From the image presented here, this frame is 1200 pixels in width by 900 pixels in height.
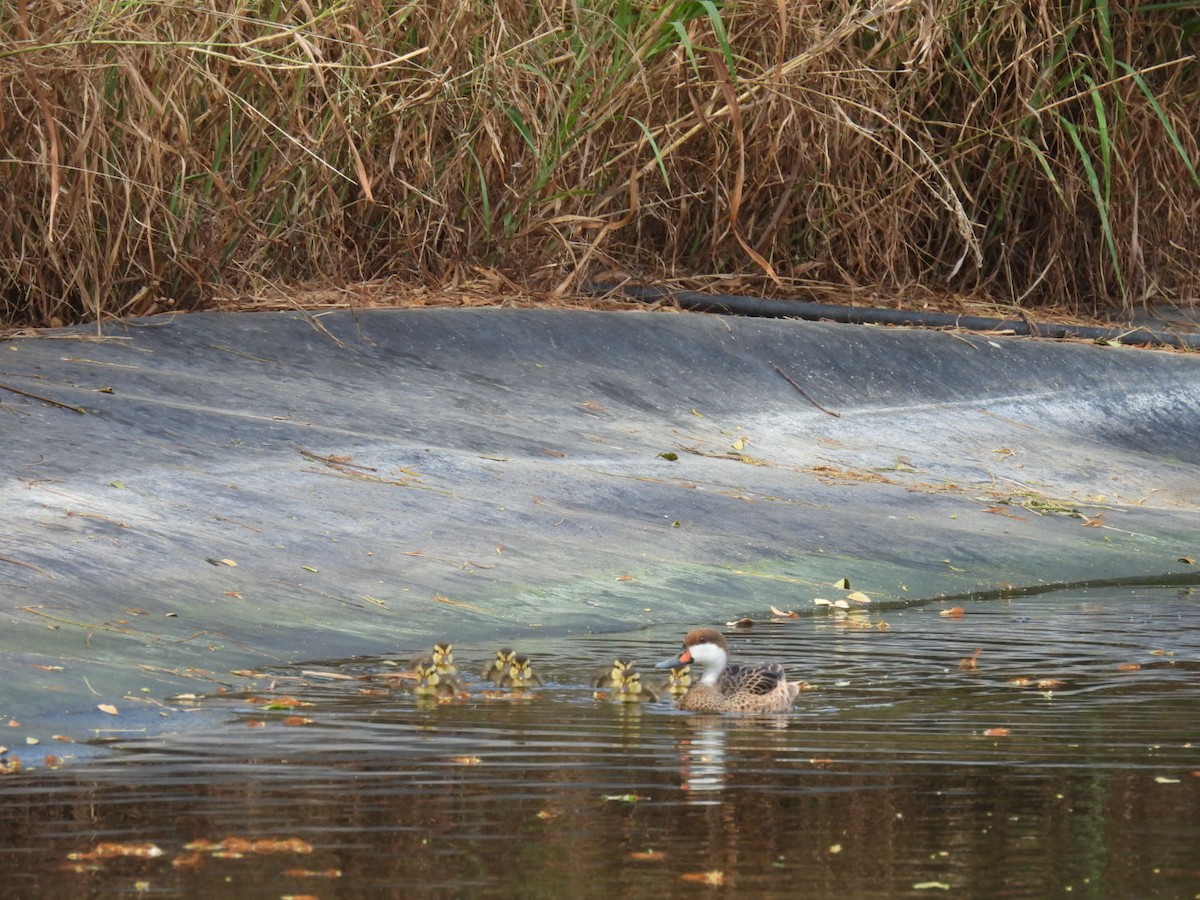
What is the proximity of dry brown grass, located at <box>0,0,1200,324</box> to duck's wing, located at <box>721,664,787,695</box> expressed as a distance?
367 cm

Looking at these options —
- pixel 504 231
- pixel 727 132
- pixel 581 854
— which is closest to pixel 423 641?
pixel 581 854

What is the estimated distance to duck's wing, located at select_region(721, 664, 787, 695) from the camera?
17.8 feet

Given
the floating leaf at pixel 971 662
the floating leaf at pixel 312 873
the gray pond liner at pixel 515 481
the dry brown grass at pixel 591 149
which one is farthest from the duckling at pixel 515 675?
the dry brown grass at pixel 591 149

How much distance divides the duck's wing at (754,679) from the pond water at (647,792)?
87 mm

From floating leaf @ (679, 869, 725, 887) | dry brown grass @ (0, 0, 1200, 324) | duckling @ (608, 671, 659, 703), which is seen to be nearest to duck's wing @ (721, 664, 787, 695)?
duckling @ (608, 671, 659, 703)

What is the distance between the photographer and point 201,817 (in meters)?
4.02

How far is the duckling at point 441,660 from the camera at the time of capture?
554 centimetres

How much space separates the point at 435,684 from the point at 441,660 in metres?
0.24

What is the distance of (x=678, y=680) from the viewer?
19.0 feet

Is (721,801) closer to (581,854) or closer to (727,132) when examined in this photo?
(581,854)

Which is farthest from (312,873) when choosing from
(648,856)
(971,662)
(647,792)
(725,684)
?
(971,662)

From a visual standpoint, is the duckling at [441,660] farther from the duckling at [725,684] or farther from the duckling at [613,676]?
the duckling at [725,684]

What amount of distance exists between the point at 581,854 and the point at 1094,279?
9.80 metres

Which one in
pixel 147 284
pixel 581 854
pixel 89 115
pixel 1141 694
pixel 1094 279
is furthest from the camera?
pixel 1094 279
